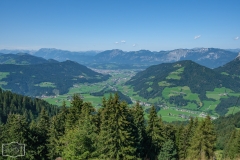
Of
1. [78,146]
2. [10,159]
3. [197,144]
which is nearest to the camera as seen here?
[78,146]

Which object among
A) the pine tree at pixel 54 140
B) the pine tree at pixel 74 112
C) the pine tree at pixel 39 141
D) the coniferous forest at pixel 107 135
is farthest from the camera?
the pine tree at pixel 74 112

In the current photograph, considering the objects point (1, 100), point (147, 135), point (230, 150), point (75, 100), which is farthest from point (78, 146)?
point (1, 100)

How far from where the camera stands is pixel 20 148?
113 feet

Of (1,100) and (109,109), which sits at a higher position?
(109,109)

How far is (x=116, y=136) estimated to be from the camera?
33.3 meters

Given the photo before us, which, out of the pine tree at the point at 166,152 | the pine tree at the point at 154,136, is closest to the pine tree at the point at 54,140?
the pine tree at the point at 154,136

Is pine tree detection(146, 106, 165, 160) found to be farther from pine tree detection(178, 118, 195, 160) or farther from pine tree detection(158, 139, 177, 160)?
pine tree detection(178, 118, 195, 160)

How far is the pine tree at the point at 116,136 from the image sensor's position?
109ft

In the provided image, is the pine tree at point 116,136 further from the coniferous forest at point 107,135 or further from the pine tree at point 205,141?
the pine tree at point 205,141

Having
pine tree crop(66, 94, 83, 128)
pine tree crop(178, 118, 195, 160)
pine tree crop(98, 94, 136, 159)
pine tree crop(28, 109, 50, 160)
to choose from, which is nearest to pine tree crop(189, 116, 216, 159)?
pine tree crop(178, 118, 195, 160)

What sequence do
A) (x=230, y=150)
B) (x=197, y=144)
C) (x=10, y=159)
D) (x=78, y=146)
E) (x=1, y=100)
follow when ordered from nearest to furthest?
(x=78, y=146)
(x=10, y=159)
(x=197, y=144)
(x=230, y=150)
(x=1, y=100)

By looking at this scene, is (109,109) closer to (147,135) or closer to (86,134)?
(86,134)

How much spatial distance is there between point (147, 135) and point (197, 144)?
10463mm

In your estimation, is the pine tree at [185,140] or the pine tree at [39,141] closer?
the pine tree at [39,141]
